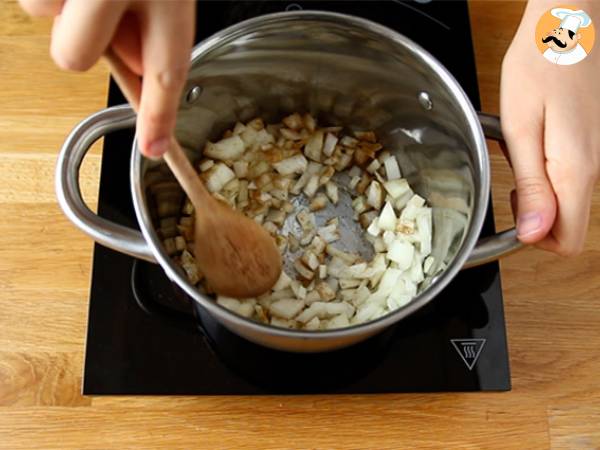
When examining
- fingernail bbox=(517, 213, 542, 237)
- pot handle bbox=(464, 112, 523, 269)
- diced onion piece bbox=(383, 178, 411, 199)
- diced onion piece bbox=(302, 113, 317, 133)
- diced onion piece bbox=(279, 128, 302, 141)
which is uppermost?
fingernail bbox=(517, 213, 542, 237)

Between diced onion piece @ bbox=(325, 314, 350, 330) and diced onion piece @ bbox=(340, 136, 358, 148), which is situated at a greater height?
diced onion piece @ bbox=(340, 136, 358, 148)

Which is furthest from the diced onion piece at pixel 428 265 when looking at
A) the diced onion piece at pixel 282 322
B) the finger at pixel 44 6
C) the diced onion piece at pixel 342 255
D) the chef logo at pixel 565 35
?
the finger at pixel 44 6

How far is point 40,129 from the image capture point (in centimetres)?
99

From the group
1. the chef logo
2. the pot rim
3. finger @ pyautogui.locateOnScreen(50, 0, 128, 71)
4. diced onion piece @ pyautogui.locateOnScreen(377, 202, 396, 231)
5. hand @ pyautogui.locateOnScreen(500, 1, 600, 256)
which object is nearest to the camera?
finger @ pyautogui.locateOnScreen(50, 0, 128, 71)

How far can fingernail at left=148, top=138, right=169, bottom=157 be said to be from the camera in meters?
0.50

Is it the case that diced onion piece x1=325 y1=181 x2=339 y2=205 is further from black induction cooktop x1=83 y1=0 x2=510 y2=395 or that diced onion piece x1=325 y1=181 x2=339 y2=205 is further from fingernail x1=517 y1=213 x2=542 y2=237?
fingernail x1=517 y1=213 x2=542 y2=237

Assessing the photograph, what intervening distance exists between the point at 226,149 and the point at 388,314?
0.44 meters

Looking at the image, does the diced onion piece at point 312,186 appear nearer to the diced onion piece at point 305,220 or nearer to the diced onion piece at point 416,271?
the diced onion piece at point 305,220

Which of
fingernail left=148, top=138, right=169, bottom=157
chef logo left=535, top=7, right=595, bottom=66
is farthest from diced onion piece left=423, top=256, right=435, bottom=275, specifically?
fingernail left=148, top=138, right=169, bottom=157

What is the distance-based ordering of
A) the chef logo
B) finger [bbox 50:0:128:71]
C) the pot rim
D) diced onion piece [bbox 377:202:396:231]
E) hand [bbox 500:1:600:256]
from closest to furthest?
1. finger [bbox 50:0:128:71]
2. the pot rim
3. hand [bbox 500:1:600:256]
4. the chef logo
5. diced onion piece [bbox 377:202:396:231]

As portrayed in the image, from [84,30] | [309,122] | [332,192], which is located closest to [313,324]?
[332,192]

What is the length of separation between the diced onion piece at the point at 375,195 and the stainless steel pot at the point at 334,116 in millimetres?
58

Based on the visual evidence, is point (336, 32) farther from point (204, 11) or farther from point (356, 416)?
point (356, 416)

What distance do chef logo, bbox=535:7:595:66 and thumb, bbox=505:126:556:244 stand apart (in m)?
0.14
